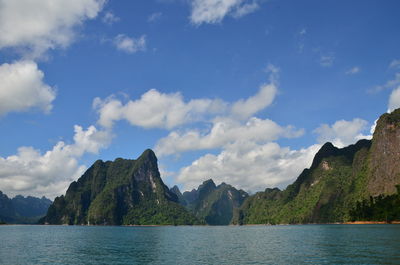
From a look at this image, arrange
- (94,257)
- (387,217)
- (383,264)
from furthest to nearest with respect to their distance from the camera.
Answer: (387,217)
(94,257)
(383,264)

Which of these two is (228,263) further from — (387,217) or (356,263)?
(387,217)

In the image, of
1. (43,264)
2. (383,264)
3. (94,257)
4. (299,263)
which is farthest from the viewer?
(94,257)

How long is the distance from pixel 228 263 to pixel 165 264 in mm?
9967

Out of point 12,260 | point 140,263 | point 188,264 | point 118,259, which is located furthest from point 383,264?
point 12,260

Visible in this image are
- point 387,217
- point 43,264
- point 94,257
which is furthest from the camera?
point 387,217

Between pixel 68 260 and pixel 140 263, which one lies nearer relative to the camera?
pixel 140 263

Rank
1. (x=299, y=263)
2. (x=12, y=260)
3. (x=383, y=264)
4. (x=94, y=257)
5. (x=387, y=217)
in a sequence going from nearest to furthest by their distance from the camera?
(x=383, y=264) < (x=299, y=263) < (x=12, y=260) < (x=94, y=257) < (x=387, y=217)

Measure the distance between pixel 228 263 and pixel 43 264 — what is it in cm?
2993

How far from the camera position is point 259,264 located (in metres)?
54.5

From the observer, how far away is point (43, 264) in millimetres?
58219

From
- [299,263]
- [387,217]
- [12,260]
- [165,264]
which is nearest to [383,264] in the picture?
[299,263]

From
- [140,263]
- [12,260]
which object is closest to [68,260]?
[12,260]

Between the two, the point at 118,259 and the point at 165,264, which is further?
the point at 118,259

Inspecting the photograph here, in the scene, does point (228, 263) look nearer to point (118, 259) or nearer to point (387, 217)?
point (118, 259)
